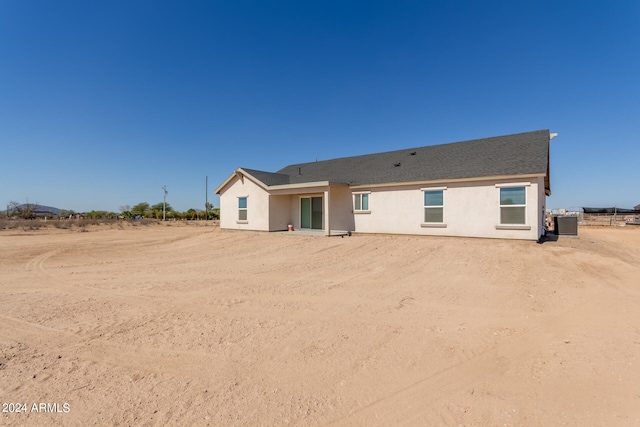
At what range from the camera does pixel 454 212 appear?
12727mm

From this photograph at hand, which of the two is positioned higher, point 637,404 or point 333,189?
point 333,189

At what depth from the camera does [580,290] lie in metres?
6.15

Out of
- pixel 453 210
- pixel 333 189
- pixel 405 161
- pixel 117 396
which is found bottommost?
pixel 117 396

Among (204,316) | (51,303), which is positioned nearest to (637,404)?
(204,316)

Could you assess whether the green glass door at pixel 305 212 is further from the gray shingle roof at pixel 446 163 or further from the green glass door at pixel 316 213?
the gray shingle roof at pixel 446 163

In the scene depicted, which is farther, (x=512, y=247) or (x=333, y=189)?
(x=333, y=189)

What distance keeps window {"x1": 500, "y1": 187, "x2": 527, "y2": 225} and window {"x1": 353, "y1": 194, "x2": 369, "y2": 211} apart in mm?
6082

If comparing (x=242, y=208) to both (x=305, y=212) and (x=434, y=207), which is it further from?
(x=434, y=207)

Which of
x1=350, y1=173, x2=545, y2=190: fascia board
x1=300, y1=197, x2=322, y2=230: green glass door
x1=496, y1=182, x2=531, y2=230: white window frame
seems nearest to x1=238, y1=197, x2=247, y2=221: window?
x1=300, y1=197, x2=322, y2=230: green glass door

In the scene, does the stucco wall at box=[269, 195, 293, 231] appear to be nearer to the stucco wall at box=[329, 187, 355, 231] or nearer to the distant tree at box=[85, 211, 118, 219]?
the stucco wall at box=[329, 187, 355, 231]

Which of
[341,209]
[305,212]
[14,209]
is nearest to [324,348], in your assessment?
[341,209]

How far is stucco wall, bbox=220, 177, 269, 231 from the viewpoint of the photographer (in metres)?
17.5

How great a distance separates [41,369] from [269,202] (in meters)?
14.2

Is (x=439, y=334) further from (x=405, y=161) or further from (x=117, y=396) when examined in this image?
(x=405, y=161)
